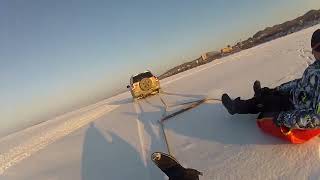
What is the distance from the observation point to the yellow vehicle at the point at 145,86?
18.2 metres

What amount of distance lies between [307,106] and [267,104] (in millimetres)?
1083

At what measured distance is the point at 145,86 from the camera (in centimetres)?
1830

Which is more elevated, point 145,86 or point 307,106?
point 145,86

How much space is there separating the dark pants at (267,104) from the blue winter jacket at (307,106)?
514 mm

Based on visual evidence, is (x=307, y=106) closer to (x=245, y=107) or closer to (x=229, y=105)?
(x=245, y=107)

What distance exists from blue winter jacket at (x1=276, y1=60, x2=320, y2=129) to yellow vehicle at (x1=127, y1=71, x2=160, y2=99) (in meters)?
13.4

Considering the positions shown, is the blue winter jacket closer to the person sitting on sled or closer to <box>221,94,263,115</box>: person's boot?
the person sitting on sled

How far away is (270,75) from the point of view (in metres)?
11.4

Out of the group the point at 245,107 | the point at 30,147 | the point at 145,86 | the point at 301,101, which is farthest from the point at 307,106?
the point at 145,86

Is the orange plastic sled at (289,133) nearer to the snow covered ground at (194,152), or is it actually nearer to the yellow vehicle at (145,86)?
the snow covered ground at (194,152)

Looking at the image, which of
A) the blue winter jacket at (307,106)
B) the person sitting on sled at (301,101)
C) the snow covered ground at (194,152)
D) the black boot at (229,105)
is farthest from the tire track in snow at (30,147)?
the blue winter jacket at (307,106)

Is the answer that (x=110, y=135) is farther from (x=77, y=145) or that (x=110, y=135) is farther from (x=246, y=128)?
(x=246, y=128)

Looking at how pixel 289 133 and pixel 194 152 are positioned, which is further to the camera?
pixel 194 152

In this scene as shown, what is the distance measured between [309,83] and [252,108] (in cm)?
144
